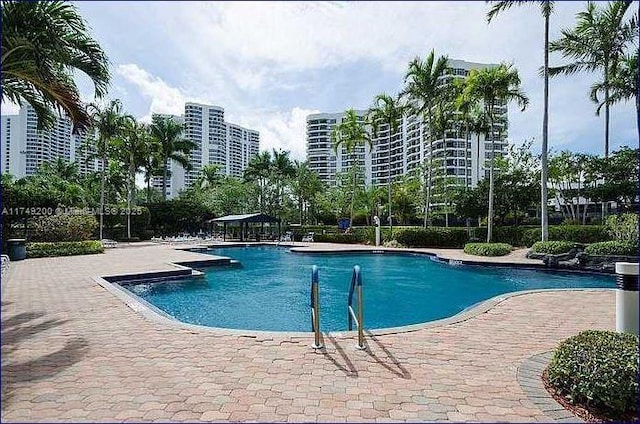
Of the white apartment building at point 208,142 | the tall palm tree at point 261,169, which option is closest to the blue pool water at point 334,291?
the tall palm tree at point 261,169

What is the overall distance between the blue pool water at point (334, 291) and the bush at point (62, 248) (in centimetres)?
714

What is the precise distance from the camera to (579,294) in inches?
338

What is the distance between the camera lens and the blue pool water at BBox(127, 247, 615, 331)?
27.6 ft

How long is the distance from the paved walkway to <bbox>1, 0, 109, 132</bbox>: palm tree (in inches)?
149

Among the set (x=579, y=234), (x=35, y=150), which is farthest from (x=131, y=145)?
(x=579, y=234)

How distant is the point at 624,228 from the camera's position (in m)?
14.6

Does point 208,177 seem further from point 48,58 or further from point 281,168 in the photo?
point 48,58

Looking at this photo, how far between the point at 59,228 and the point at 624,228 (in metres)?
23.1

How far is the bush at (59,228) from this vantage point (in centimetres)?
1872

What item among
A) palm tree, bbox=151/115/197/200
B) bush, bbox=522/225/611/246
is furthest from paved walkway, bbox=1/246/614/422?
palm tree, bbox=151/115/197/200

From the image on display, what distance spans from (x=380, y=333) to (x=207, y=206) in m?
35.5

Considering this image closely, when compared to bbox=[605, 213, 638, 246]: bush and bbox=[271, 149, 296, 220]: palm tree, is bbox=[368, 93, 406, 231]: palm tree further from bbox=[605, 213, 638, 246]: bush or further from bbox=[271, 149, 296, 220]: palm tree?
bbox=[271, 149, 296, 220]: palm tree

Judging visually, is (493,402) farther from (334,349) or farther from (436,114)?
(436,114)

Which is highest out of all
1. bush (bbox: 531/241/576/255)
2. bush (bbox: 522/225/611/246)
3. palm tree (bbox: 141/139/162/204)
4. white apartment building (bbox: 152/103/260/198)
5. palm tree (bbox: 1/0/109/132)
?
white apartment building (bbox: 152/103/260/198)
